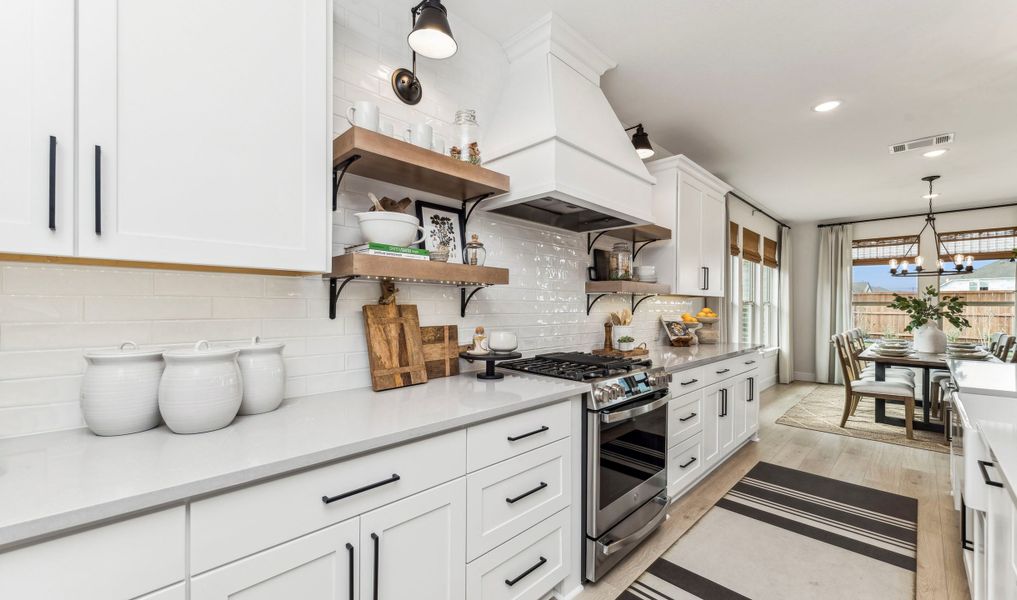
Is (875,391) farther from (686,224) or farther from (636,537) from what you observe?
(636,537)

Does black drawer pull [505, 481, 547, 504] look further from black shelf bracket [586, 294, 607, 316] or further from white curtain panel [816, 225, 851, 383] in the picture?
white curtain panel [816, 225, 851, 383]

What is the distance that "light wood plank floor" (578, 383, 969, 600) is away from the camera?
1971 mm

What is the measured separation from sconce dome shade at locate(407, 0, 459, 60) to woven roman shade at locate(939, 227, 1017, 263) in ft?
24.7

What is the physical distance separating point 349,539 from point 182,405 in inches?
21.8

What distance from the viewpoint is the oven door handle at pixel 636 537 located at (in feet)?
6.19

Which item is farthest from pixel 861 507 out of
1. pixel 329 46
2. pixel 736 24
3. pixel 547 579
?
pixel 329 46

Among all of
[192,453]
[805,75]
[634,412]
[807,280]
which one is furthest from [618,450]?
[807,280]

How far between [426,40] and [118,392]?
5.05 ft

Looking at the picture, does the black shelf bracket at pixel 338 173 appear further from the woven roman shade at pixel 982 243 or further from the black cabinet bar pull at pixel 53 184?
the woven roman shade at pixel 982 243

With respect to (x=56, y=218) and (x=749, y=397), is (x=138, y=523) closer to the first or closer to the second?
(x=56, y=218)

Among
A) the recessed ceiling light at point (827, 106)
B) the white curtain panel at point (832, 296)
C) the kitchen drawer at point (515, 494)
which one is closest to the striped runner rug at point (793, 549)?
the kitchen drawer at point (515, 494)

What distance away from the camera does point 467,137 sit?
1.94 metres

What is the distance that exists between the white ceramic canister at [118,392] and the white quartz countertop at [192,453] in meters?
0.04

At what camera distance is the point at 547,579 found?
5.57 feet
